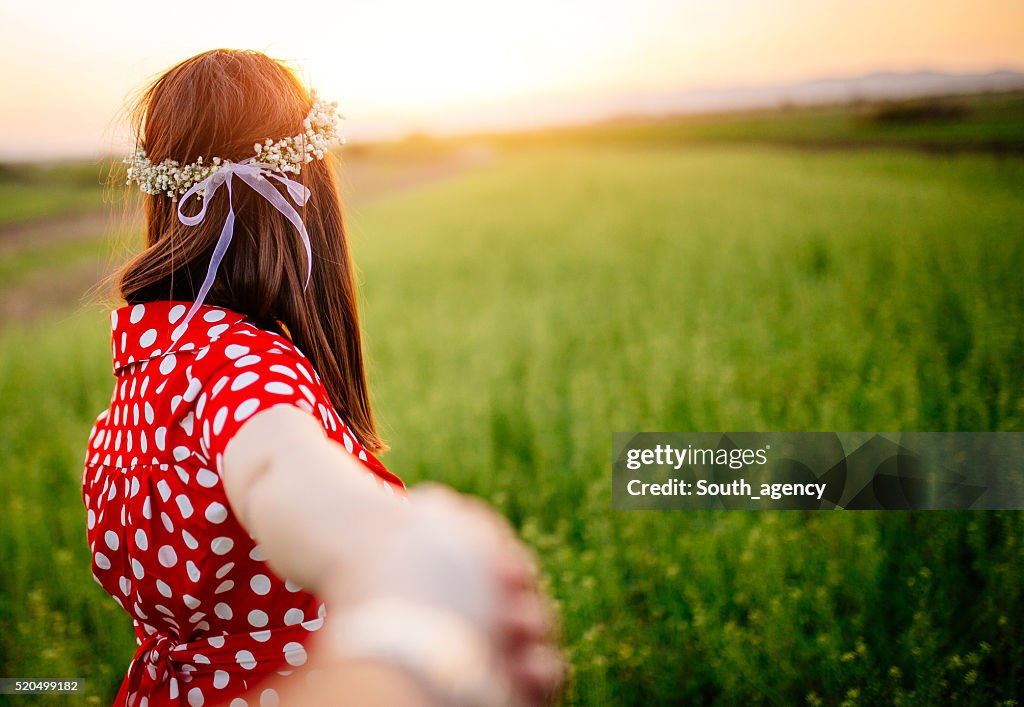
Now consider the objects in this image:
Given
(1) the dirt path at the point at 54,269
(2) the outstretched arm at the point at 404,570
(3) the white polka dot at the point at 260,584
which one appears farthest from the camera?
(1) the dirt path at the point at 54,269

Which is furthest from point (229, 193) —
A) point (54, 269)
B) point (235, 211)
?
point (54, 269)

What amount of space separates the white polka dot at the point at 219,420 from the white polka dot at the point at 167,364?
175 mm

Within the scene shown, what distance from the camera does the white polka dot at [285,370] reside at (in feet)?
2.20

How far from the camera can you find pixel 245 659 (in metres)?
0.90

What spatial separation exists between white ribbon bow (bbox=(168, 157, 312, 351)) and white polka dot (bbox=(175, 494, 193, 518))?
24cm

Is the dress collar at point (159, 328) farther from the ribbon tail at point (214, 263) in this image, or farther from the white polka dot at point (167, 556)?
the white polka dot at point (167, 556)

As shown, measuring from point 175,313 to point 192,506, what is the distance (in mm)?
234

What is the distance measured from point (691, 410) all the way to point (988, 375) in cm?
110

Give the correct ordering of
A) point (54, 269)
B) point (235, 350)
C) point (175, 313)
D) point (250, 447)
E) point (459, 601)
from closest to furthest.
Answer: point (459, 601) → point (250, 447) → point (235, 350) → point (175, 313) → point (54, 269)

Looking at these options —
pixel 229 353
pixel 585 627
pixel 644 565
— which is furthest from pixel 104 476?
pixel 644 565

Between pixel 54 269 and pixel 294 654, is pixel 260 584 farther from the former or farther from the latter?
pixel 54 269

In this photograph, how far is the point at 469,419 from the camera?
3074 millimetres

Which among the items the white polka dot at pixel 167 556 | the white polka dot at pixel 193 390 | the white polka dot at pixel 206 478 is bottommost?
the white polka dot at pixel 167 556

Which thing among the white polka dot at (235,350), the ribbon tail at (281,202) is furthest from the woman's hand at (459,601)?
the ribbon tail at (281,202)
